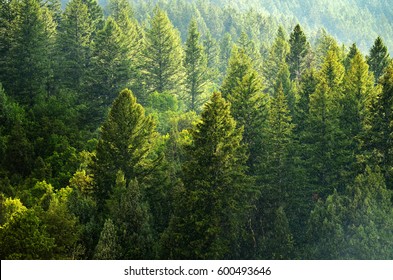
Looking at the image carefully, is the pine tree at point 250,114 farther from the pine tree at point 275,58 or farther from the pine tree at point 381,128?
the pine tree at point 275,58

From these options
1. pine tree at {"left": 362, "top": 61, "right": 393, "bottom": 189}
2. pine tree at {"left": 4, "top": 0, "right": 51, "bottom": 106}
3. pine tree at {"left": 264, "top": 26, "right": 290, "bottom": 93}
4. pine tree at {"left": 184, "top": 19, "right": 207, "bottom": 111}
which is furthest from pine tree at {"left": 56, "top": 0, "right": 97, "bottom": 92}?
pine tree at {"left": 362, "top": 61, "right": 393, "bottom": 189}

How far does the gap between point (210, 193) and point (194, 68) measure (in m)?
42.2

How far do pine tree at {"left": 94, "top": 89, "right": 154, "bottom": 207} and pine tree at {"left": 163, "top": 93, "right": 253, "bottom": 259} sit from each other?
4.91 metres

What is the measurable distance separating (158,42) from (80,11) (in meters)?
11.3

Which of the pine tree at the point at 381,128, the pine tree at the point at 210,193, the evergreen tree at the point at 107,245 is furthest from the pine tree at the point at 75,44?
the pine tree at the point at 381,128

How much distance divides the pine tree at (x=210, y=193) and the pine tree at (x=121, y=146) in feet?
16.1

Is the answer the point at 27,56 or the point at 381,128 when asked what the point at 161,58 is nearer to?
the point at 27,56

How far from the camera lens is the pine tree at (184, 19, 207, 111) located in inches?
3004

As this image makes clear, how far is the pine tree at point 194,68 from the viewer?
76312 mm

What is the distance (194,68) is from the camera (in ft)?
252

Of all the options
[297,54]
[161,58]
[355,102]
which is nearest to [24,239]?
[355,102]

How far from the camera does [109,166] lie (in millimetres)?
40281
